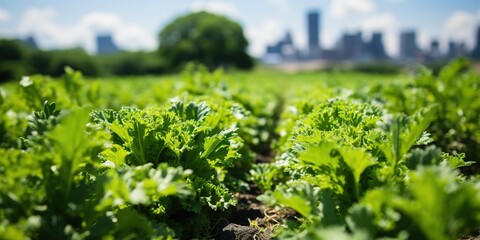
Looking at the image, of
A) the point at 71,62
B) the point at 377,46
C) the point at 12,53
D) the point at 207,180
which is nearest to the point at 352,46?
the point at 377,46

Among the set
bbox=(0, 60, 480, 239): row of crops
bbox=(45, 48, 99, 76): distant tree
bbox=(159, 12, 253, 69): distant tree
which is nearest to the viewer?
bbox=(0, 60, 480, 239): row of crops

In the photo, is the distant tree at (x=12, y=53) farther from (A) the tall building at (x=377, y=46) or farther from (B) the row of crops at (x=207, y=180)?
(A) the tall building at (x=377, y=46)

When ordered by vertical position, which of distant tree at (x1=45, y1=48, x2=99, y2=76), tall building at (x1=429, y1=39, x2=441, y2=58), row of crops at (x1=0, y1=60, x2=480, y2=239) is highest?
row of crops at (x1=0, y1=60, x2=480, y2=239)

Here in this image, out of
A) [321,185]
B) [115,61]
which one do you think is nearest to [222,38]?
[115,61]

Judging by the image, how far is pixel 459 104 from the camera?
6.10 metres

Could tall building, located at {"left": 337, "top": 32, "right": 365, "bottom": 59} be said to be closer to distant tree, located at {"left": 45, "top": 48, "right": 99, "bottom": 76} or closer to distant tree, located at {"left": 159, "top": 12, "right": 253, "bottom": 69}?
distant tree, located at {"left": 159, "top": 12, "right": 253, "bottom": 69}

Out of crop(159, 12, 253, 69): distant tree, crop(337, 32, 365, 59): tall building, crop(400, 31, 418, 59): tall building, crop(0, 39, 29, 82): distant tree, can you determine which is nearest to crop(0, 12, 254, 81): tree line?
crop(159, 12, 253, 69): distant tree

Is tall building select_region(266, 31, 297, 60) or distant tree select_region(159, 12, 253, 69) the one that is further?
tall building select_region(266, 31, 297, 60)

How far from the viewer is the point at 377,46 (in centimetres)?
14500

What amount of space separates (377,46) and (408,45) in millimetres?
12423

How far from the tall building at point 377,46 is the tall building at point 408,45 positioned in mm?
7674

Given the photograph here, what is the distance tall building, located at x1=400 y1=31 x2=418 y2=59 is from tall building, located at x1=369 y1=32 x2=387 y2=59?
A: 767 centimetres

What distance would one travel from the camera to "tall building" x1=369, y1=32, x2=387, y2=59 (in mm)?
143500

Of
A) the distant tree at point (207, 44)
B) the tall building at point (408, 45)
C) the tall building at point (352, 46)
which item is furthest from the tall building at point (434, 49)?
the distant tree at point (207, 44)
